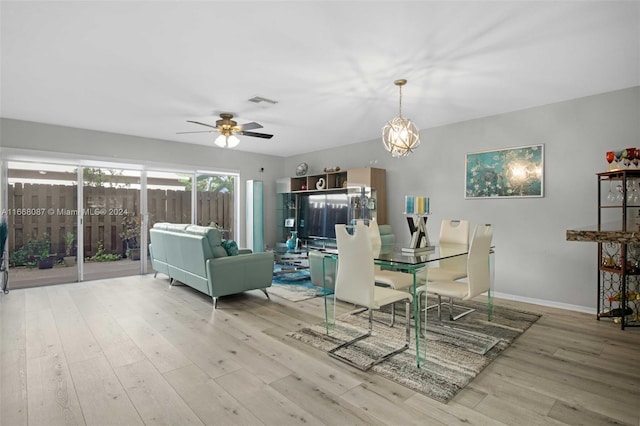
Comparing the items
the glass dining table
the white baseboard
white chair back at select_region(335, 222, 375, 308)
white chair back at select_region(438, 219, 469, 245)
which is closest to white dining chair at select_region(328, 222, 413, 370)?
white chair back at select_region(335, 222, 375, 308)

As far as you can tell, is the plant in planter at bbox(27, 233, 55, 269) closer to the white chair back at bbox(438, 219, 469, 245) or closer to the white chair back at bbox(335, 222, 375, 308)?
Answer: the white chair back at bbox(335, 222, 375, 308)

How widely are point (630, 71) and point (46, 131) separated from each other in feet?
23.6

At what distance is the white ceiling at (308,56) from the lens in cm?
226

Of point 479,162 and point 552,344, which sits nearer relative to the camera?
point 552,344

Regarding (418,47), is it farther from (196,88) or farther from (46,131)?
(46,131)


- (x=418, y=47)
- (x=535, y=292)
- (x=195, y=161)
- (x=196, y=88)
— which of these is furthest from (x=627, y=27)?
(x=195, y=161)

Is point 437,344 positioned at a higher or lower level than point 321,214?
lower

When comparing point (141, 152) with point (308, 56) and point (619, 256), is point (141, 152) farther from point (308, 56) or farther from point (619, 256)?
point (619, 256)

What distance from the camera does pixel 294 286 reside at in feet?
16.4

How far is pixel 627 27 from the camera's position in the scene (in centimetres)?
243

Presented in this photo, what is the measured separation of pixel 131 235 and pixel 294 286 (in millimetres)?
3231

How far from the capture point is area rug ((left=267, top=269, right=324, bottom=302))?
14.8ft

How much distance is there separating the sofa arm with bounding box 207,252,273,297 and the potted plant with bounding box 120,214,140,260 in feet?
9.64

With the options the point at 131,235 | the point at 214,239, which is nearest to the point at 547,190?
the point at 214,239
